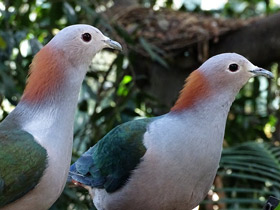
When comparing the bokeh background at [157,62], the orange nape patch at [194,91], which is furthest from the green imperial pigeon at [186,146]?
the bokeh background at [157,62]

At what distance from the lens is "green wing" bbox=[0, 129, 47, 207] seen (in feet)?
4.65

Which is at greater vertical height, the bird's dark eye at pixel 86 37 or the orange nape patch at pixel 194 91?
the bird's dark eye at pixel 86 37

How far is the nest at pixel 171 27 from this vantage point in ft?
11.3

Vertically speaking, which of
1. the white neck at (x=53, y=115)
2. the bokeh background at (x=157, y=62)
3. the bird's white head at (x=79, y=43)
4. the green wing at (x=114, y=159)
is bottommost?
the bokeh background at (x=157, y=62)

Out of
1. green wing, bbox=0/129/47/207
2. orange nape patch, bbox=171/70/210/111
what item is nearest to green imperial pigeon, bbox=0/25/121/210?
green wing, bbox=0/129/47/207

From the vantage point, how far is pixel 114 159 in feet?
5.94

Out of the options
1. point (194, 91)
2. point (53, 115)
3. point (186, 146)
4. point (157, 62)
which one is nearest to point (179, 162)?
point (186, 146)

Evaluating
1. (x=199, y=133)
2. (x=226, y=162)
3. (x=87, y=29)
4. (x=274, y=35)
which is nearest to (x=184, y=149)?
(x=199, y=133)

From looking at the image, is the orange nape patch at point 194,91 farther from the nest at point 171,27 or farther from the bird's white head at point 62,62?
the nest at point 171,27

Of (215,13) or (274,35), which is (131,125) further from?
(215,13)

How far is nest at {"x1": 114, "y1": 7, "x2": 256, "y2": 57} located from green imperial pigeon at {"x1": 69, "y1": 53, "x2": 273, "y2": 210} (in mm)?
1645

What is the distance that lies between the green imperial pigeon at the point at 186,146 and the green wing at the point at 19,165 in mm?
326

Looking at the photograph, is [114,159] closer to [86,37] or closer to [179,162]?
[179,162]

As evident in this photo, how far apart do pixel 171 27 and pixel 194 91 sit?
199 centimetres
